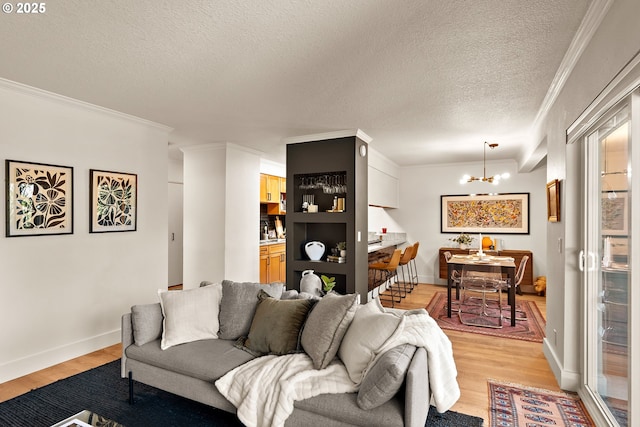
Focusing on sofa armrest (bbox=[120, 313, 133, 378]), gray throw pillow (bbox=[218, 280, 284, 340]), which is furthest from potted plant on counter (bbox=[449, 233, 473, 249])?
sofa armrest (bbox=[120, 313, 133, 378])

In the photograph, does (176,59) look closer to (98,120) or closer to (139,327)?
(98,120)

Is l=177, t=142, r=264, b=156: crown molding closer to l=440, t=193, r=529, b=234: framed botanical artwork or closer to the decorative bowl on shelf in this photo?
the decorative bowl on shelf

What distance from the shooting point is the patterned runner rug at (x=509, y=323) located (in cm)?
415

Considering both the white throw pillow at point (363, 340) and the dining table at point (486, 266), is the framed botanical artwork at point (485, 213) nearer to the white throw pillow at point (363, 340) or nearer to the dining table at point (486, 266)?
the dining table at point (486, 266)

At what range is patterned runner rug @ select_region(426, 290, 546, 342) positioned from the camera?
13.6ft

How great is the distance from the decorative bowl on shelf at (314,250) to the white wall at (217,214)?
127cm

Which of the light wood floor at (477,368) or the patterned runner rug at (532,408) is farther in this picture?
the light wood floor at (477,368)

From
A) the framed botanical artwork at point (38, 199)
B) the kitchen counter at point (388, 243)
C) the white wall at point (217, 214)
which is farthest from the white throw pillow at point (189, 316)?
the kitchen counter at point (388, 243)

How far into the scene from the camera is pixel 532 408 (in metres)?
2.52

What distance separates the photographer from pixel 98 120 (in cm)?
363

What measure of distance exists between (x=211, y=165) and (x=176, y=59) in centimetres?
293

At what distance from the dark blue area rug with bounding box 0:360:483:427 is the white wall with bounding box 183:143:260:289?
99.7 inches

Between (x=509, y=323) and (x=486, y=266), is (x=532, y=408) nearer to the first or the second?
(x=509, y=323)

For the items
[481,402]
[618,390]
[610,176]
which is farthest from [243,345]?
[610,176]
